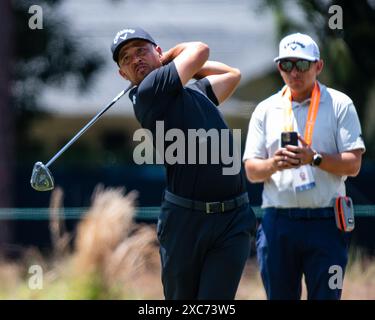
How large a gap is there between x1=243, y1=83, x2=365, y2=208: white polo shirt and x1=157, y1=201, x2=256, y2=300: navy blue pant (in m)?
0.58

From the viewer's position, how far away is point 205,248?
5.69 metres

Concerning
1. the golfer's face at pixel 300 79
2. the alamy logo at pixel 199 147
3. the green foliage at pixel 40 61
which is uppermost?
the green foliage at pixel 40 61

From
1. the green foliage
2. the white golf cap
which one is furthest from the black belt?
the green foliage

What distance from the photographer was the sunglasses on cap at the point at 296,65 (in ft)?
20.6

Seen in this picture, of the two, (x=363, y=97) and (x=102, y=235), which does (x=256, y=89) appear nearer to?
(x=363, y=97)

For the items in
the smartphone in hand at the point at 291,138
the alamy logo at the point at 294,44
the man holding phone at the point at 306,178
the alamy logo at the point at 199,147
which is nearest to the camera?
the alamy logo at the point at 199,147

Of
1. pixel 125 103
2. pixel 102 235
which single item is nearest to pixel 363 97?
pixel 102 235

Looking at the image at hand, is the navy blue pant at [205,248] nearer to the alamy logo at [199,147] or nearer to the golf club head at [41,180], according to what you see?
the alamy logo at [199,147]

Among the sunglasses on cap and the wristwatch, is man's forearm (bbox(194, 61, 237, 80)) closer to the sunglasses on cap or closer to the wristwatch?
the sunglasses on cap

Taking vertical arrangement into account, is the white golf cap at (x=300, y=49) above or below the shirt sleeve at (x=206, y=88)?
above

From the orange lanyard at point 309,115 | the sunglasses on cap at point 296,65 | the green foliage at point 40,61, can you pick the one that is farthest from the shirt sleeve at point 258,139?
the green foliage at point 40,61

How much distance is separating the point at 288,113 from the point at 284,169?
14.0 inches

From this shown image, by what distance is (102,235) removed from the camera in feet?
30.6

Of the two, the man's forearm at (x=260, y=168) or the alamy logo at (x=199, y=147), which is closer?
the alamy logo at (x=199, y=147)
